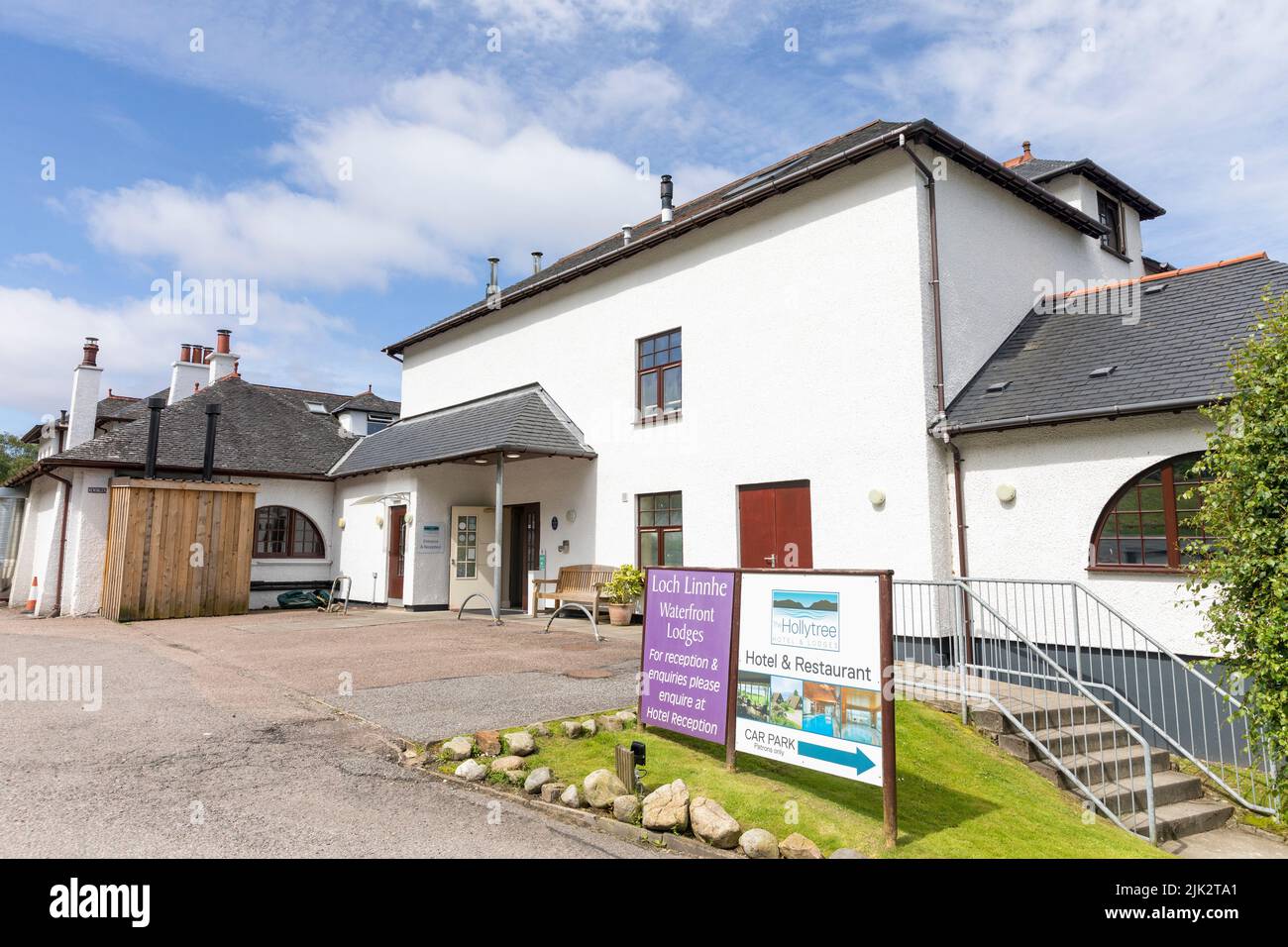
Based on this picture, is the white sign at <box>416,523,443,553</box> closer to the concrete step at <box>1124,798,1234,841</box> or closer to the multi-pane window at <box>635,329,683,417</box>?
the multi-pane window at <box>635,329,683,417</box>

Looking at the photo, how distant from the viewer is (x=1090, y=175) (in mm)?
15508

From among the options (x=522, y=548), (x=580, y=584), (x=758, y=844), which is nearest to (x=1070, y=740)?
(x=758, y=844)

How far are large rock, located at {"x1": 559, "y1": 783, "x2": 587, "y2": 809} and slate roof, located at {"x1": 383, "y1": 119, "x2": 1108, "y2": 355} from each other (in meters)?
9.99

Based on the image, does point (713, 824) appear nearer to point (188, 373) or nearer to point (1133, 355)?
point (1133, 355)

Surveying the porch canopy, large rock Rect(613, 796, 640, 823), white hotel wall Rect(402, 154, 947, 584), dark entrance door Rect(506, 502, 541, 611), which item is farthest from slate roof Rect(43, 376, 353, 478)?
large rock Rect(613, 796, 640, 823)

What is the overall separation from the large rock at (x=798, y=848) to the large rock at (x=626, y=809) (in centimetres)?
97

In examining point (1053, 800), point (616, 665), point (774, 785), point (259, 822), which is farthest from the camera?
point (616, 665)

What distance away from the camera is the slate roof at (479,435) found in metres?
15.6

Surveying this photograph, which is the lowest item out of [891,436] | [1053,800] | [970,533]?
[1053,800]

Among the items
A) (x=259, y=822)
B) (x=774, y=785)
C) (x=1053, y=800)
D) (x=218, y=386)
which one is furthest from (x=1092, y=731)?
(x=218, y=386)

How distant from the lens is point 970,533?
11.0 metres

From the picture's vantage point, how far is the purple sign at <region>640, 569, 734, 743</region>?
6219 millimetres
